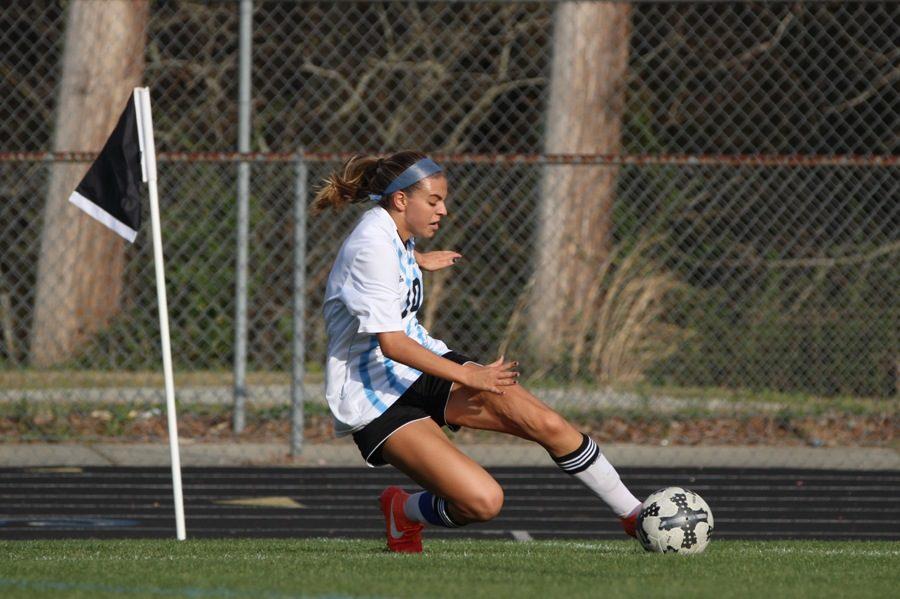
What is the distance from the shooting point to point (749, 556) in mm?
6547

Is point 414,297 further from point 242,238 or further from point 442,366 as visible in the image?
point 242,238

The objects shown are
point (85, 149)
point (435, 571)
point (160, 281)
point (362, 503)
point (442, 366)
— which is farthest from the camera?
point (85, 149)

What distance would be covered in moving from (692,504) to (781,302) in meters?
7.71

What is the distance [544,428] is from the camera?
6453mm

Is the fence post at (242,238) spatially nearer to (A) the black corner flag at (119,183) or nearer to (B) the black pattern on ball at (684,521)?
(A) the black corner flag at (119,183)

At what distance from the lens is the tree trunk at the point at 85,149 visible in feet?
44.1

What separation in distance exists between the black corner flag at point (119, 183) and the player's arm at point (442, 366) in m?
2.07

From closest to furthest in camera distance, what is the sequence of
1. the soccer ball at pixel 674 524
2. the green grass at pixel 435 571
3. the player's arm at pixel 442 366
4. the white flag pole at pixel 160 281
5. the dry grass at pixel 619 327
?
the green grass at pixel 435 571
the player's arm at pixel 442 366
the soccer ball at pixel 674 524
the white flag pole at pixel 160 281
the dry grass at pixel 619 327

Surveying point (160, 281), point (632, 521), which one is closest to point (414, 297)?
point (632, 521)

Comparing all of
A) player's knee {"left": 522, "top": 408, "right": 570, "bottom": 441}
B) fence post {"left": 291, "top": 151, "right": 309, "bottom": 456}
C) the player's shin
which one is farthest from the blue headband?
fence post {"left": 291, "top": 151, "right": 309, "bottom": 456}

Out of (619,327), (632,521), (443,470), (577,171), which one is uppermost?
(577,171)

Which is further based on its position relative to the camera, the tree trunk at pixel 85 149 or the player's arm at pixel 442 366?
the tree trunk at pixel 85 149

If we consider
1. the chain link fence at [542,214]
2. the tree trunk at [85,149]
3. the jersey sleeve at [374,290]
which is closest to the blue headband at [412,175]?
the jersey sleeve at [374,290]

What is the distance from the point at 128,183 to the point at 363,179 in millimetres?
1619
